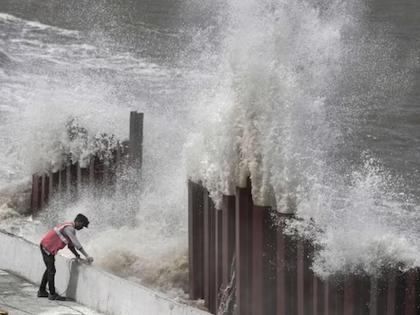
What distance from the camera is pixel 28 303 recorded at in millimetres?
10516

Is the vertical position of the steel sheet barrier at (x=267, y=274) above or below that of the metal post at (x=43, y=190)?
below

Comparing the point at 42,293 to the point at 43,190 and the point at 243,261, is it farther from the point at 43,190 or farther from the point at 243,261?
the point at 43,190

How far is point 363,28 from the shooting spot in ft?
114

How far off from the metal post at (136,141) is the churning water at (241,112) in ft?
→ 1.69

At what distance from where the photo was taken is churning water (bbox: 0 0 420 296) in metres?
9.48

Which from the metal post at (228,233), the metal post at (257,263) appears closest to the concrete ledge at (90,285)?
the metal post at (257,263)

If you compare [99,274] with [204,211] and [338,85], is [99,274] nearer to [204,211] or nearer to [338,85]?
[204,211]

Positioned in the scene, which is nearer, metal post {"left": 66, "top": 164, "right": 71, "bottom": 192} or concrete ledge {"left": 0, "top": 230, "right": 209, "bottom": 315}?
concrete ledge {"left": 0, "top": 230, "right": 209, "bottom": 315}

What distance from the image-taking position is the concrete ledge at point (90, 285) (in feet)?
29.9

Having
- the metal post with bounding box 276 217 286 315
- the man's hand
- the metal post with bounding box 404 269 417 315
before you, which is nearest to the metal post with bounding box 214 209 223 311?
the metal post with bounding box 276 217 286 315

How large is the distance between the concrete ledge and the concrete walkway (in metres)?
0.16

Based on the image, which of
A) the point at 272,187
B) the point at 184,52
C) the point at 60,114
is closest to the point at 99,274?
the point at 272,187

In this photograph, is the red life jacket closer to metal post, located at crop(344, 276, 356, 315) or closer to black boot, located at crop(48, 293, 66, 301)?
black boot, located at crop(48, 293, 66, 301)

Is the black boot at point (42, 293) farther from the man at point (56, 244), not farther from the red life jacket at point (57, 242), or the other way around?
the red life jacket at point (57, 242)
